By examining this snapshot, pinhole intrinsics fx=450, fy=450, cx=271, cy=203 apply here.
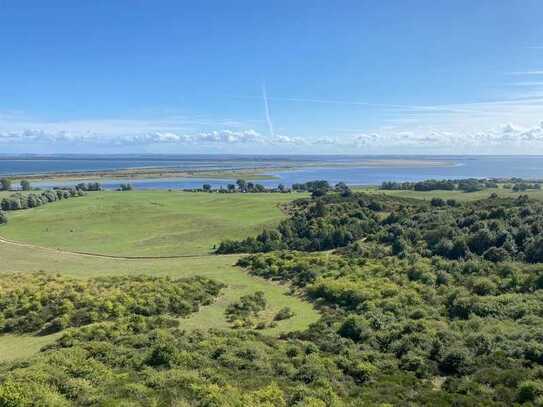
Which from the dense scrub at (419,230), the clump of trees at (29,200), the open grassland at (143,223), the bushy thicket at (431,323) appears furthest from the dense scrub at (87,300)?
the clump of trees at (29,200)

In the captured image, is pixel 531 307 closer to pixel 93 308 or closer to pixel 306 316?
pixel 306 316

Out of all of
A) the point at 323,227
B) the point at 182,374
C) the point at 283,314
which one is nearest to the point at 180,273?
the point at 283,314

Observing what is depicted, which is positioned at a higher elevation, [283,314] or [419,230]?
[419,230]

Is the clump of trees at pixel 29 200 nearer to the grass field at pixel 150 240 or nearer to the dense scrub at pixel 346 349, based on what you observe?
the grass field at pixel 150 240

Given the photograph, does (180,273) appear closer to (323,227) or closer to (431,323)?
(323,227)

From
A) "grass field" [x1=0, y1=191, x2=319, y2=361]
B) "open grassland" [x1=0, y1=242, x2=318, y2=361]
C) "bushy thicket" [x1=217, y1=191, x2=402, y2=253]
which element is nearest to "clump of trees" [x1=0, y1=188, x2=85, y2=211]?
"grass field" [x1=0, y1=191, x2=319, y2=361]

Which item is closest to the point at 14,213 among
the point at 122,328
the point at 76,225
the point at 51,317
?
the point at 76,225
